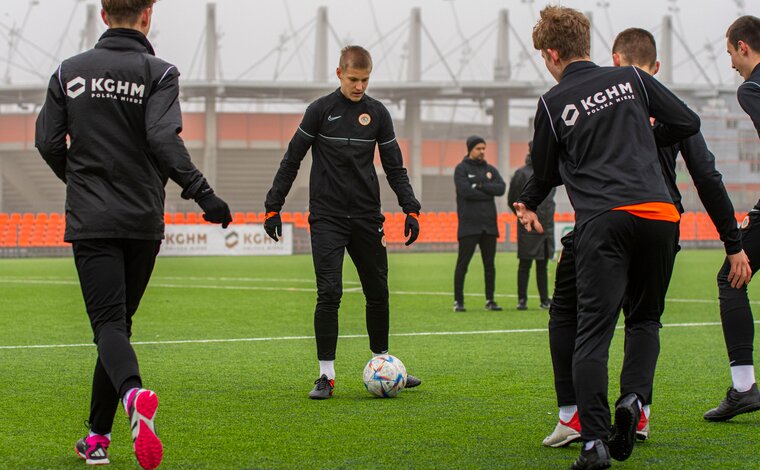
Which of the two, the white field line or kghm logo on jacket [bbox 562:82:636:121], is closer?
kghm logo on jacket [bbox 562:82:636:121]

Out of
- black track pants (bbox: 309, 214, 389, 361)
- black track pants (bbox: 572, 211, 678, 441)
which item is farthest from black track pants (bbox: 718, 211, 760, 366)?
black track pants (bbox: 309, 214, 389, 361)

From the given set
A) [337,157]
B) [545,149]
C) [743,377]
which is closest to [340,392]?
[337,157]

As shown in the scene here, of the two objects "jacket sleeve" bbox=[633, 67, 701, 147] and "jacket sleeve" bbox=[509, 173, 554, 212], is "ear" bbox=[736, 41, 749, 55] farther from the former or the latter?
"jacket sleeve" bbox=[509, 173, 554, 212]

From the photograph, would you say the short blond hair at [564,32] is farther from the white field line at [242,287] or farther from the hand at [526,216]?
the white field line at [242,287]

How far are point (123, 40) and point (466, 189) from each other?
9.23 m

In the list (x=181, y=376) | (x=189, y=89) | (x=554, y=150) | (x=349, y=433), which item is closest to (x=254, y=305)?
(x=181, y=376)

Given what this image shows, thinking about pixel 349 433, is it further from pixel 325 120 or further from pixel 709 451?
pixel 325 120

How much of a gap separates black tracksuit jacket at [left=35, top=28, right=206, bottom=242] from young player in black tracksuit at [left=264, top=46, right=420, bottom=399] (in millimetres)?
2322

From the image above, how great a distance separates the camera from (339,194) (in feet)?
23.3

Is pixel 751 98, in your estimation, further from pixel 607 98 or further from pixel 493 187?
pixel 493 187

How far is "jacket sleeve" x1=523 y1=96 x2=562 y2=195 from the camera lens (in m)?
4.79

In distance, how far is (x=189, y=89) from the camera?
62.8 metres

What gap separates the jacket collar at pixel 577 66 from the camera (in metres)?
4.73

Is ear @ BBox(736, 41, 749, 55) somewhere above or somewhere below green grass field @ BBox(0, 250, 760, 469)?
above
